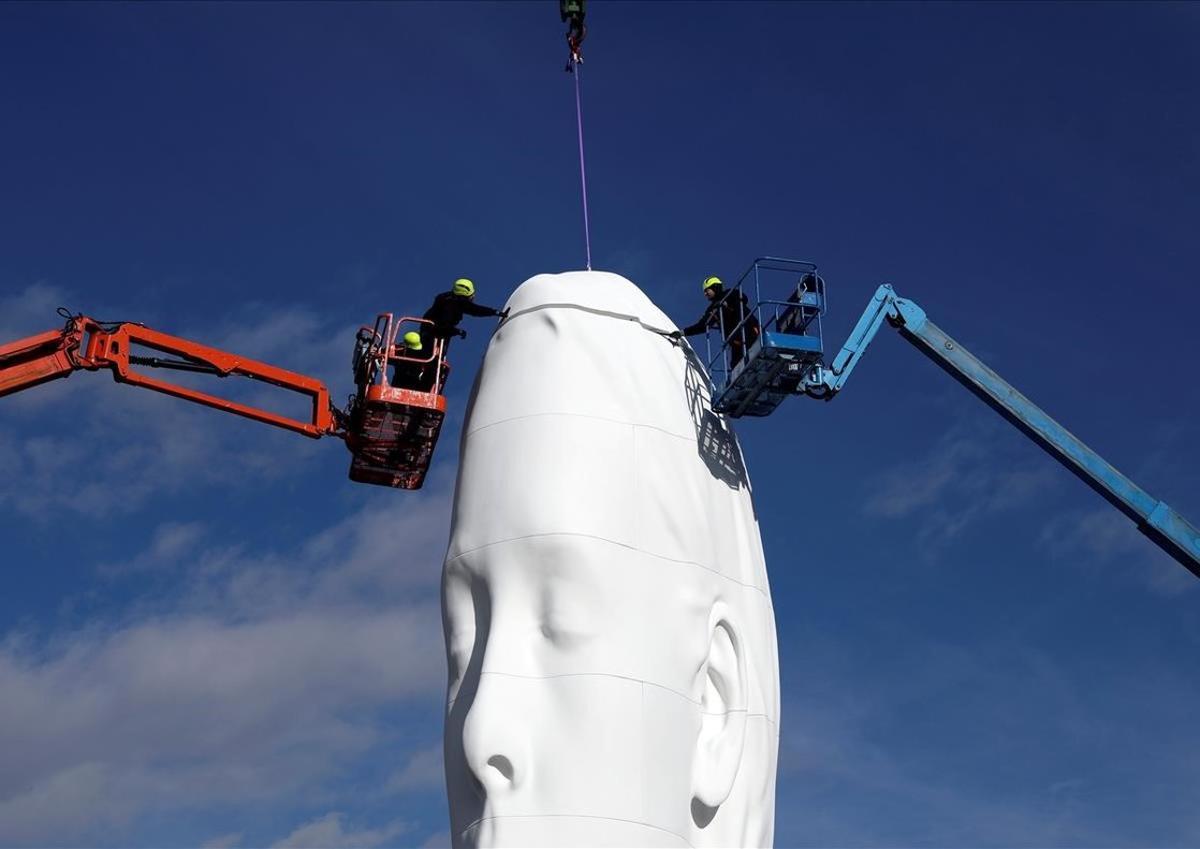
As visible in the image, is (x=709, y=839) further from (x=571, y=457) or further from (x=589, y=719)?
(x=571, y=457)

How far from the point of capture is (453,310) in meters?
19.4

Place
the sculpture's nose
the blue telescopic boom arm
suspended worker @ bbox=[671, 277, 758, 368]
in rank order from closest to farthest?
the sculpture's nose → suspended worker @ bbox=[671, 277, 758, 368] → the blue telescopic boom arm

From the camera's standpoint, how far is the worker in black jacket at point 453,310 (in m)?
19.0

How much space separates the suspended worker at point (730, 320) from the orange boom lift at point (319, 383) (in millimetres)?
3566

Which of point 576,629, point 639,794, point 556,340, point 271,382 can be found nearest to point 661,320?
point 556,340

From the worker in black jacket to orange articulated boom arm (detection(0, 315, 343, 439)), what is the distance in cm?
438

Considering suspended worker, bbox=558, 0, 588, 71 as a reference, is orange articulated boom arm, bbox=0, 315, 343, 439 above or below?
below

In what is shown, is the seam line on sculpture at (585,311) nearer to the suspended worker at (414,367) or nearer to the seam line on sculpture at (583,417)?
the seam line on sculpture at (583,417)

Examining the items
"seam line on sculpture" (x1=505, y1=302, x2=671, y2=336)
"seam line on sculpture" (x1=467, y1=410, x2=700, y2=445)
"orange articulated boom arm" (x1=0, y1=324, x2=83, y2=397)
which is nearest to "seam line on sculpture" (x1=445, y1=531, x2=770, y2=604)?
"seam line on sculpture" (x1=467, y1=410, x2=700, y2=445)

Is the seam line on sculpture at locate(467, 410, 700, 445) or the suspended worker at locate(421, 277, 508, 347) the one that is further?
the suspended worker at locate(421, 277, 508, 347)

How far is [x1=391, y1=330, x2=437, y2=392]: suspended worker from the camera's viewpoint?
2066 centimetres

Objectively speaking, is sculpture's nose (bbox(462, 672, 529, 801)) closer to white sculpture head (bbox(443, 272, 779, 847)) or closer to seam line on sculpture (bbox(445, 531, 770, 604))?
white sculpture head (bbox(443, 272, 779, 847))

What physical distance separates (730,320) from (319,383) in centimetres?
724

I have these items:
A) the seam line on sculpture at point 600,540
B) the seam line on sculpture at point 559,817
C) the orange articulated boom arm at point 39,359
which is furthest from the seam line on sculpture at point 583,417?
the orange articulated boom arm at point 39,359
